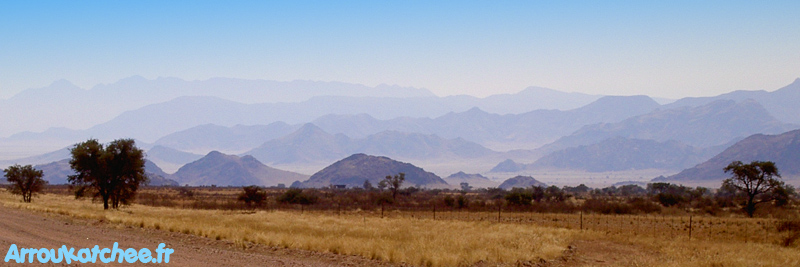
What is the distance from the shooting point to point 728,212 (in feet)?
204

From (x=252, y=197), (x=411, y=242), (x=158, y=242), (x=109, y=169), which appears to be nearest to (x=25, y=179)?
(x=109, y=169)

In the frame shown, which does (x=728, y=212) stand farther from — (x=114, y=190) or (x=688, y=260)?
(x=114, y=190)

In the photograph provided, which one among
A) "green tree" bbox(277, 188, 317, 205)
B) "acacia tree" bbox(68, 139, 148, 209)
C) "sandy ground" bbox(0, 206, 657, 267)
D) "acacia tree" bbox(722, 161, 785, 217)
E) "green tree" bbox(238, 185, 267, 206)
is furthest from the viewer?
"green tree" bbox(277, 188, 317, 205)

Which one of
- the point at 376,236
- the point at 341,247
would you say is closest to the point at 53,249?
the point at 341,247

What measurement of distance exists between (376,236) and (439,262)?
28.8 feet

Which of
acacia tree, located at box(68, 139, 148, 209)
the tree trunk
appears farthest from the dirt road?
the tree trunk

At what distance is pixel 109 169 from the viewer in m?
48.2

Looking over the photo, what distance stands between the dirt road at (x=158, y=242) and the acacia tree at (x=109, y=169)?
21825mm

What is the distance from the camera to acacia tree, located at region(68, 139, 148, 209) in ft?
156

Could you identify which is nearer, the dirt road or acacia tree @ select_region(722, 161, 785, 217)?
the dirt road

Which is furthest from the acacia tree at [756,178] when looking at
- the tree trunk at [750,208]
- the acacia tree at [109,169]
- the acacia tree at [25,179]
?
the acacia tree at [25,179]

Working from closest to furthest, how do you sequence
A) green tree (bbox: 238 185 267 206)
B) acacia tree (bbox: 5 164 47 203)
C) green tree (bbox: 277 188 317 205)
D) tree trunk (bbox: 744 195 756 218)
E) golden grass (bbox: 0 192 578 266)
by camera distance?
golden grass (bbox: 0 192 578 266) < tree trunk (bbox: 744 195 756 218) < acacia tree (bbox: 5 164 47 203) < green tree (bbox: 238 185 267 206) < green tree (bbox: 277 188 317 205)

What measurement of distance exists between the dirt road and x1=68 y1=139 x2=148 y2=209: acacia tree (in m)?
21.8

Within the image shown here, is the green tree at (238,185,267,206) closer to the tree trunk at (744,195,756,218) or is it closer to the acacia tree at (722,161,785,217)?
the tree trunk at (744,195,756,218)
